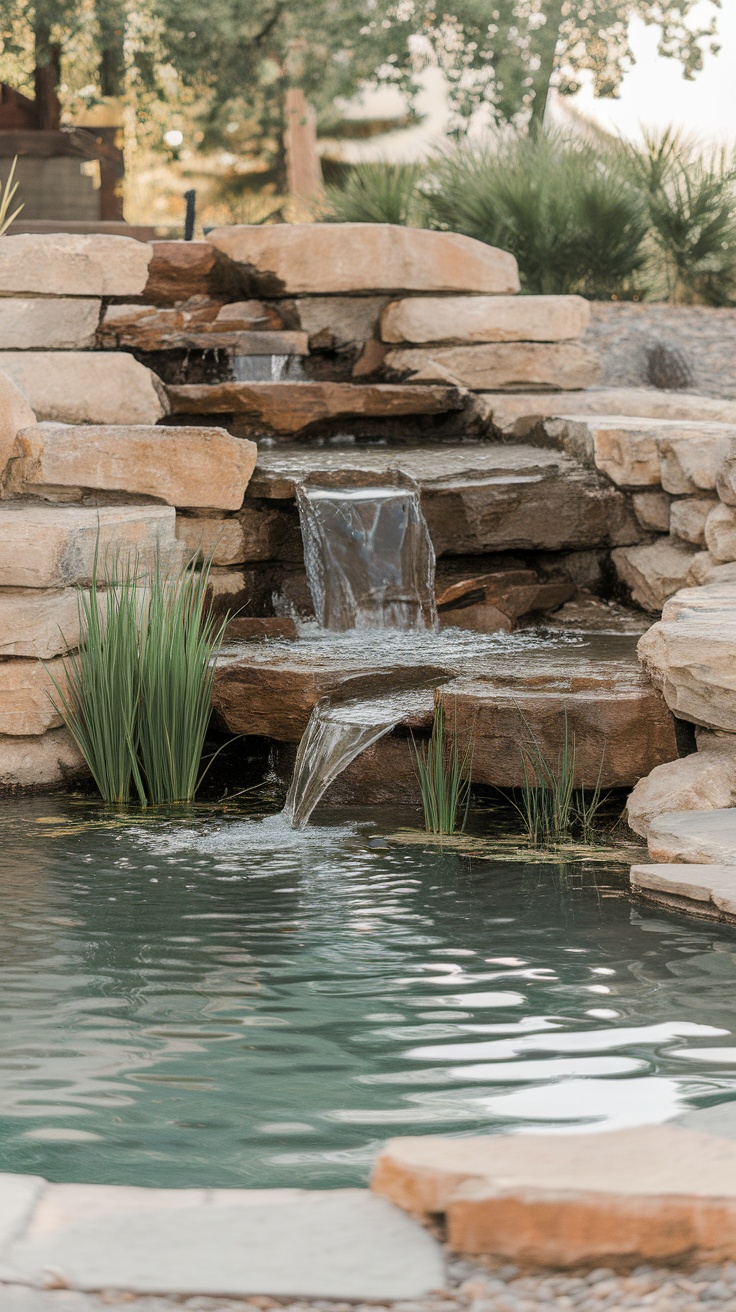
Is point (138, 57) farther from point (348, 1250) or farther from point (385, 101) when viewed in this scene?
point (348, 1250)

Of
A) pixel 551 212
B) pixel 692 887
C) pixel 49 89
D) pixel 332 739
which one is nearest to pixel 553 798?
pixel 332 739

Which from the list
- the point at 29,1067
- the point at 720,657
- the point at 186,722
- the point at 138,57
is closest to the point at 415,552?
the point at 186,722

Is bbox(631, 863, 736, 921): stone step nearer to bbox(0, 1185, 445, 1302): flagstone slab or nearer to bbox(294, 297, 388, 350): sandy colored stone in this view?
bbox(0, 1185, 445, 1302): flagstone slab

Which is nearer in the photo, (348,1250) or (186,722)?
(348,1250)

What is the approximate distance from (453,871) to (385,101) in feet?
63.2

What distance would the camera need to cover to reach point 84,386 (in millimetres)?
6262

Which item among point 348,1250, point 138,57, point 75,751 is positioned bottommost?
point 75,751

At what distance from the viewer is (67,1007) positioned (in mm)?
2701

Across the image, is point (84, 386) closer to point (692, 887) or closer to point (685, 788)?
point (685, 788)

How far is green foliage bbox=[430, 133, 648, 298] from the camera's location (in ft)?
30.3

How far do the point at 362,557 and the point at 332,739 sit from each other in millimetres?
1328

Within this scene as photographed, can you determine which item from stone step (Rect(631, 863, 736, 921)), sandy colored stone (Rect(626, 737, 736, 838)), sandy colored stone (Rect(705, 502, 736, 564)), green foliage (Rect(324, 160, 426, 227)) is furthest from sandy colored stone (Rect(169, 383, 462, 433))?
stone step (Rect(631, 863, 736, 921))

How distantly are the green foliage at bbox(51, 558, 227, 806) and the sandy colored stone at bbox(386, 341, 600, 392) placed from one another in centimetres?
290

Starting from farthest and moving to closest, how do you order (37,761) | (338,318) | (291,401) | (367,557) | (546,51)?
(546,51), (338,318), (291,401), (367,557), (37,761)
